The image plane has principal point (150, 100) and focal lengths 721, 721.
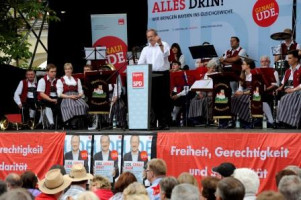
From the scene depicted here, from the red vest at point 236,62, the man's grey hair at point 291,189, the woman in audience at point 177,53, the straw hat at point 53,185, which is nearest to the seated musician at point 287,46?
the red vest at point 236,62

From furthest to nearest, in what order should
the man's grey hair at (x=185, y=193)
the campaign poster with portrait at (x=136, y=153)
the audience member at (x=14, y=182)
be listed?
the campaign poster with portrait at (x=136, y=153) < the audience member at (x=14, y=182) < the man's grey hair at (x=185, y=193)

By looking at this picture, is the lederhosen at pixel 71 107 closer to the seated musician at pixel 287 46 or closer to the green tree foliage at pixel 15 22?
the green tree foliage at pixel 15 22

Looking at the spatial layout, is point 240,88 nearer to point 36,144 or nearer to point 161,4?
point 36,144

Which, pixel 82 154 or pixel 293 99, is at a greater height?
pixel 293 99

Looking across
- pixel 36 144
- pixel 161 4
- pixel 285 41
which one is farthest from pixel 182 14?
pixel 36 144

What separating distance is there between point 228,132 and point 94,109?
348cm

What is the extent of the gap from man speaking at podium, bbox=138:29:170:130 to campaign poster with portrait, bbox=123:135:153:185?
0.81m

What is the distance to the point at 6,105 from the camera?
1945cm

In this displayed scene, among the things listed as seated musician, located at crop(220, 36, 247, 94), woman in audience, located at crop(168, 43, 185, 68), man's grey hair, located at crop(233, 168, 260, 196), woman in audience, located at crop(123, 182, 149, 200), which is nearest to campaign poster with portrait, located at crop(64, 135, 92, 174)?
seated musician, located at crop(220, 36, 247, 94)

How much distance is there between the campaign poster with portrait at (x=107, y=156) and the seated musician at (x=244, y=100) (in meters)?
2.70

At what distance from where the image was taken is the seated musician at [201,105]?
51.6ft

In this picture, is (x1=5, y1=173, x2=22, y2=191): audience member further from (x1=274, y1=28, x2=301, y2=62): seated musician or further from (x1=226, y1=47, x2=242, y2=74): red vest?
(x1=274, y1=28, x2=301, y2=62): seated musician

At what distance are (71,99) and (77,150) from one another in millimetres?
1964

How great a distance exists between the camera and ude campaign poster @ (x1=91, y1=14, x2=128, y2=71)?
2062cm
